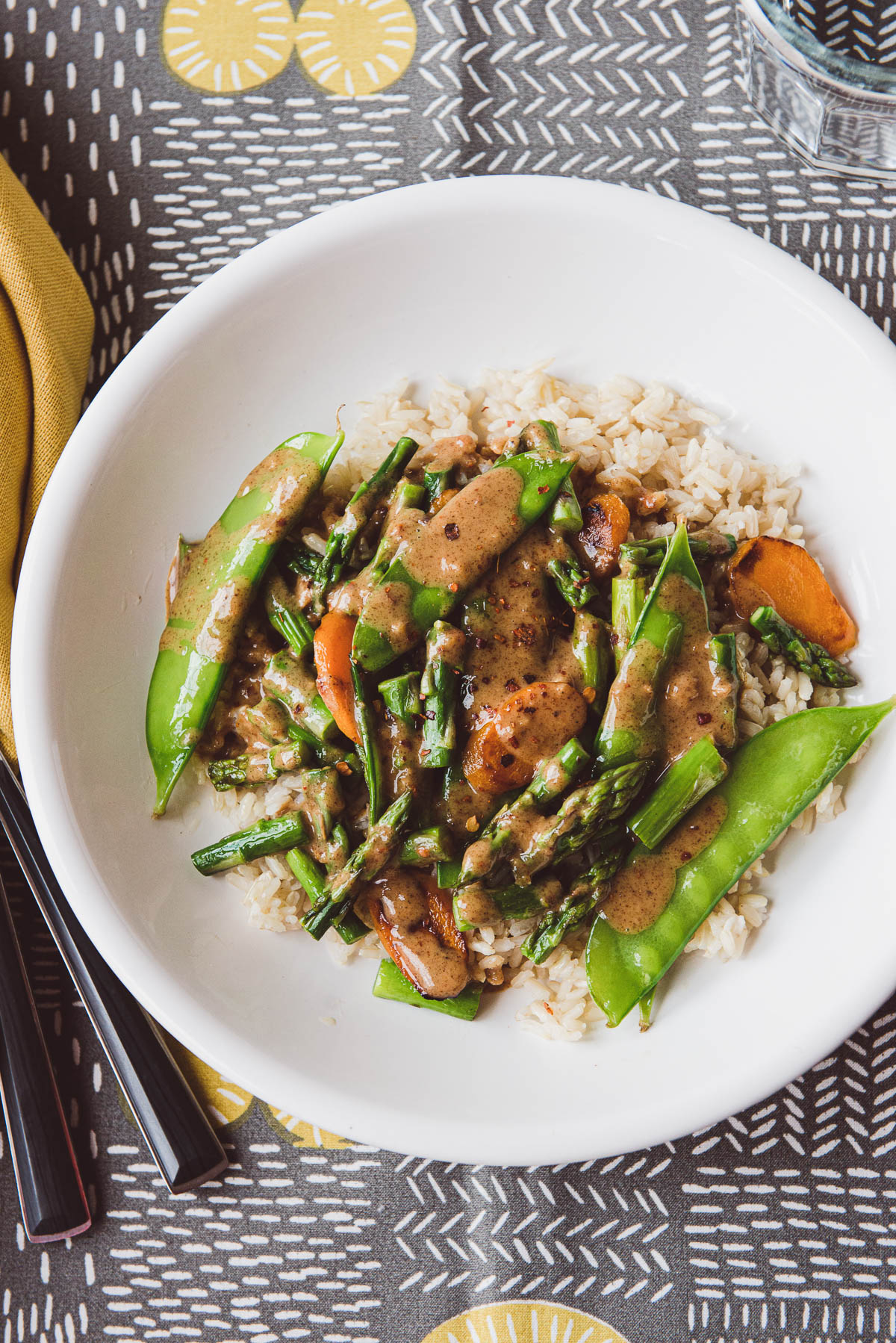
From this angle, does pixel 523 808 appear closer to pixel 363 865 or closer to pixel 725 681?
pixel 363 865

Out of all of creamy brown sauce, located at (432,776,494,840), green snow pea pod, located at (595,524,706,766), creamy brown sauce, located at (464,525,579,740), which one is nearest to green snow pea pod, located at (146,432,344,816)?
creamy brown sauce, located at (464,525,579,740)

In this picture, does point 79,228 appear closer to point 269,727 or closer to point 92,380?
point 92,380

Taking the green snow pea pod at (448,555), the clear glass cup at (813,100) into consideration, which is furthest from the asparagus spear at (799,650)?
the clear glass cup at (813,100)

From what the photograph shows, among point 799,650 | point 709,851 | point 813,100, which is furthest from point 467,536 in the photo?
point 813,100

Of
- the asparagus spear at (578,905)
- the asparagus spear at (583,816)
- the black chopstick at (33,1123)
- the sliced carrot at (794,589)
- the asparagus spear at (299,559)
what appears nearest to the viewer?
the asparagus spear at (583,816)

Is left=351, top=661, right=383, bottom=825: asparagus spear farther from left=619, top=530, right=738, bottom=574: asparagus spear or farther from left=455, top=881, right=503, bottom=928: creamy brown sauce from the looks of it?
left=619, top=530, right=738, bottom=574: asparagus spear

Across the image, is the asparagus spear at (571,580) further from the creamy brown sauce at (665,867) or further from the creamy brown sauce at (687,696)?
the creamy brown sauce at (665,867)
